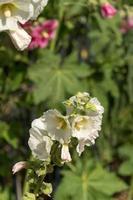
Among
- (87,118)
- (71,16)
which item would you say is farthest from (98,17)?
(87,118)

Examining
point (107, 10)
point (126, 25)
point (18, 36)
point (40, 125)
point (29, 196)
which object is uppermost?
point (126, 25)

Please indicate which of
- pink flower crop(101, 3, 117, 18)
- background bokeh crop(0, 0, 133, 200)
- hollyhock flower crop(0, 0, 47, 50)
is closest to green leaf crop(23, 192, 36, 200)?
hollyhock flower crop(0, 0, 47, 50)

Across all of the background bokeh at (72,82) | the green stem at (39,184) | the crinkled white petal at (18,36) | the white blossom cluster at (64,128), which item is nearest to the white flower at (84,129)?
the white blossom cluster at (64,128)

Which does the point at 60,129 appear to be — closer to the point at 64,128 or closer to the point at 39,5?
the point at 64,128

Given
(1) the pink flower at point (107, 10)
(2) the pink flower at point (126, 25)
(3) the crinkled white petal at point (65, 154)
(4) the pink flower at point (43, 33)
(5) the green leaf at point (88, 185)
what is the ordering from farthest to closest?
(2) the pink flower at point (126, 25) < (4) the pink flower at point (43, 33) < (5) the green leaf at point (88, 185) < (1) the pink flower at point (107, 10) < (3) the crinkled white petal at point (65, 154)

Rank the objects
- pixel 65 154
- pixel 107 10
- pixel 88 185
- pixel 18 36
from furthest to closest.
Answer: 1. pixel 88 185
2. pixel 107 10
3. pixel 18 36
4. pixel 65 154

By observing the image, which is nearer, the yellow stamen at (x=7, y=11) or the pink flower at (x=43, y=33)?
the yellow stamen at (x=7, y=11)

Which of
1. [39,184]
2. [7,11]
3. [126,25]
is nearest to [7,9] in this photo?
[7,11]

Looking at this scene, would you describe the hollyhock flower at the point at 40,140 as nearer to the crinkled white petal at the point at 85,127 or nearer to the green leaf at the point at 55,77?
the crinkled white petal at the point at 85,127
